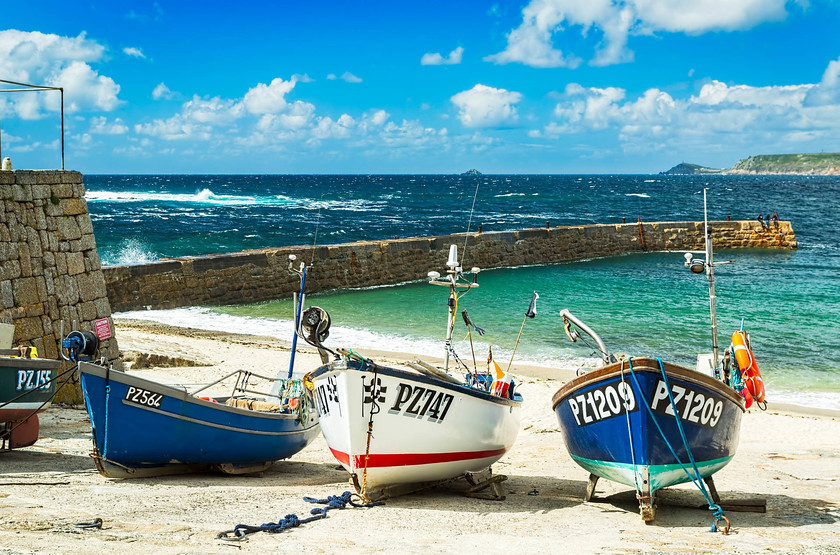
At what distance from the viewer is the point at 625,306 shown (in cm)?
2280

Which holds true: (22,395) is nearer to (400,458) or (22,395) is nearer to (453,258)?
(400,458)

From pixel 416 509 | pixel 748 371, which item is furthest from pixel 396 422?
pixel 748 371

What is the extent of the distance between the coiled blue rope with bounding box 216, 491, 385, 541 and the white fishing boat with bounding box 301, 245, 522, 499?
15cm

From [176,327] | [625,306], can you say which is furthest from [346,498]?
[625,306]

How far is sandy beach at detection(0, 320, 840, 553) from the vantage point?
19.8ft

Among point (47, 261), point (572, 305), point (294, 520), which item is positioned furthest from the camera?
point (572, 305)

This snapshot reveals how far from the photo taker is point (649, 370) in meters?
6.63

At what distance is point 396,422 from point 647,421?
83.1 inches

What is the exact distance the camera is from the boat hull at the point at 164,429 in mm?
7781

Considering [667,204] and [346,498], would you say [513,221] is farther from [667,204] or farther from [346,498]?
[346,498]

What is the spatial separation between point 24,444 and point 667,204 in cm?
7403

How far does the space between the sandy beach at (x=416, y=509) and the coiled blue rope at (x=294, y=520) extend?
81mm

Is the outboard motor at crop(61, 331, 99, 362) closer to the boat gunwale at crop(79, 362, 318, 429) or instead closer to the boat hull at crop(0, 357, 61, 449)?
the boat gunwale at crop(79, 362, 318, 429)

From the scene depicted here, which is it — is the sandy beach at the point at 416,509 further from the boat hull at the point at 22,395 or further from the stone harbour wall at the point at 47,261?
the stone harbour wall at the point at 47,261
